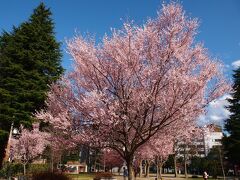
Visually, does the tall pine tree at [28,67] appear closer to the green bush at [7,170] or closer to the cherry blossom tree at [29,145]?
the cherry blossom tree at [29,145]

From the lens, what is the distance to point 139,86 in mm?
12195

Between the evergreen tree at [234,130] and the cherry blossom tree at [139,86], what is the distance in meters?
29.5

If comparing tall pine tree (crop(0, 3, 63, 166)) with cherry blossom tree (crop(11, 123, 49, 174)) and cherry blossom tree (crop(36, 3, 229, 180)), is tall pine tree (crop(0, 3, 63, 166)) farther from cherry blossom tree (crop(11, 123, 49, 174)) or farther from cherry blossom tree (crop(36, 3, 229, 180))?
cherry blossom tree (crop(36, 3, 229, 180))

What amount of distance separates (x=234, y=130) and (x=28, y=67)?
98.5 ft

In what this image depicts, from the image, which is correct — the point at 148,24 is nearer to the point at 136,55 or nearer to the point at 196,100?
the point at 136,55

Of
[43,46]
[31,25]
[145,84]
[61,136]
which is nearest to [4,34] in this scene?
[31,25]

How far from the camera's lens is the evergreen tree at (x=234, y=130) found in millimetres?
38784

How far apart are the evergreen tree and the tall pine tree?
1021 inches

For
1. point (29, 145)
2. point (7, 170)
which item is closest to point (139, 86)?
point (7, 170)

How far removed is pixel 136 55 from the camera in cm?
1218

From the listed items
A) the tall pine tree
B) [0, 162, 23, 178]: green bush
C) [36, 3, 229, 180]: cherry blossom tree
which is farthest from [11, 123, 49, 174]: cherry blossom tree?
[36, 3, 229, 180]: cherry blossom tree

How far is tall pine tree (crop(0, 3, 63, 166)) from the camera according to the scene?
93.5 feet

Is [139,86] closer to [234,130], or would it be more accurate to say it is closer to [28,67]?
[28,67]

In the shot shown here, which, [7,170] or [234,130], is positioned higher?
[234,130]
